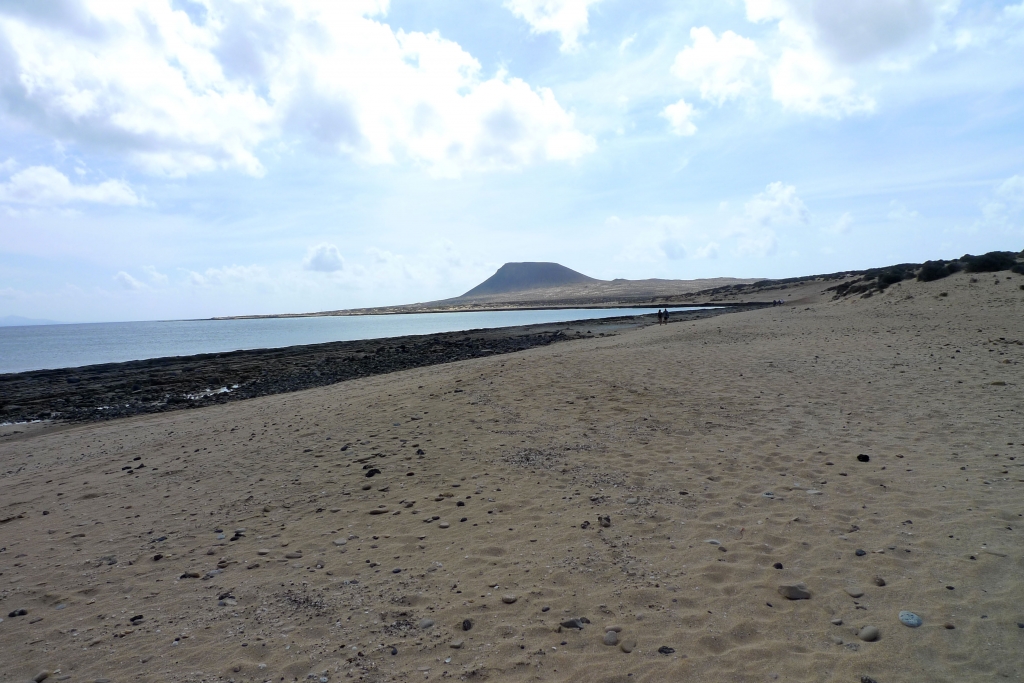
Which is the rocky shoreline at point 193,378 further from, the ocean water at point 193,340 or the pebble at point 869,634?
the pebble at point 869,634

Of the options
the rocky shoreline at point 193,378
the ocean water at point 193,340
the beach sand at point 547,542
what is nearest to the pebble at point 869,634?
the beach sand at point 547,542

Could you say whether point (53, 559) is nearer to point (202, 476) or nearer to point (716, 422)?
point (202, 476)

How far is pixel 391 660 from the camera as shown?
3754mm

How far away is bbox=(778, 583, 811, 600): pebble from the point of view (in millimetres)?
4153

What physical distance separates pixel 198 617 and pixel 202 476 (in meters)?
4.57

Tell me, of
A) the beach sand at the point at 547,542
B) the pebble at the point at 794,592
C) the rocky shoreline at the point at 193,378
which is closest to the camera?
the beach sand at the point at 547,542

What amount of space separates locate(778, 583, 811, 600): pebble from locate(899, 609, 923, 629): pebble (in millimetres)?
567

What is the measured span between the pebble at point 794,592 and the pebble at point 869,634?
1.46 feet

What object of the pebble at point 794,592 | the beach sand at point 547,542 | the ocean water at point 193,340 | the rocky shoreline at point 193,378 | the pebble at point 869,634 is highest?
the ocean water at point 193,340

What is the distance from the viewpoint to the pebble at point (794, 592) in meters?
4.15

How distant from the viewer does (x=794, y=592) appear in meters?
4.19

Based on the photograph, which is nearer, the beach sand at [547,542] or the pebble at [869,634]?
the pebble at [869,634]

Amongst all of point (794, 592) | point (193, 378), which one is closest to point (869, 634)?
point (794, 592)

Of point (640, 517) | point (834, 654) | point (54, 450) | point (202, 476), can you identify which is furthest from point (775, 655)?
point (54, 450)
